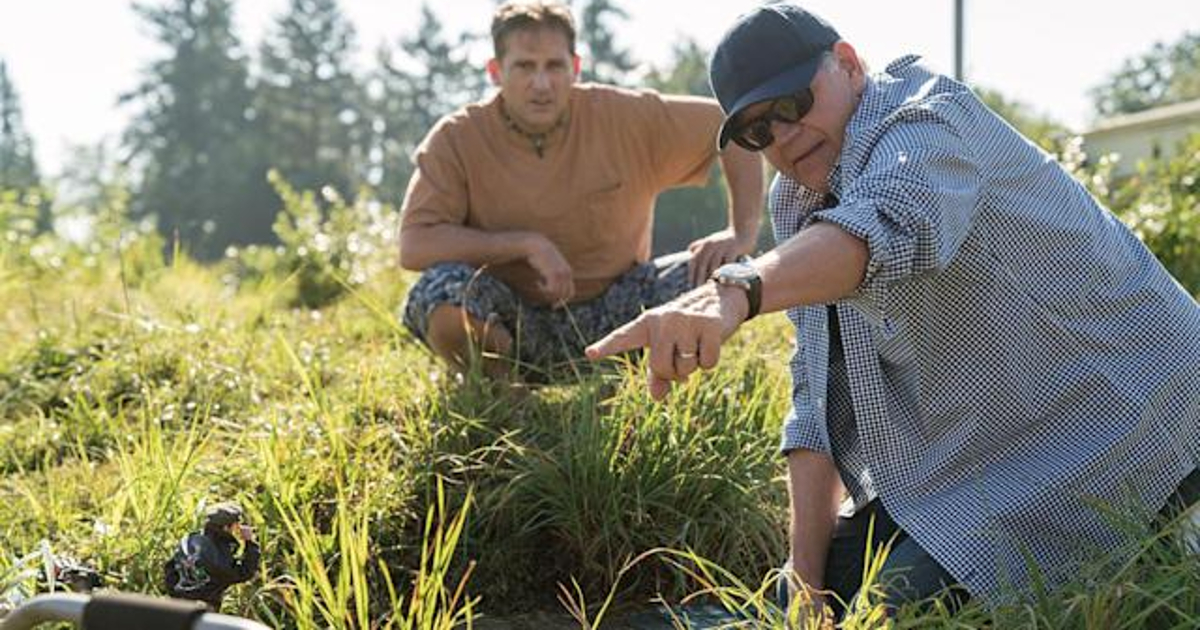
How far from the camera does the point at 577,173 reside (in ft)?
14.7

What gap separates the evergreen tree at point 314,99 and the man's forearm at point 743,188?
146 ft

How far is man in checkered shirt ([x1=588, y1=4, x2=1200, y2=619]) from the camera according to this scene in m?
2.10

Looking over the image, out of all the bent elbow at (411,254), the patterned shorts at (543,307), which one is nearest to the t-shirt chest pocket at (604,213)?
the patterned shorts at (543,307)

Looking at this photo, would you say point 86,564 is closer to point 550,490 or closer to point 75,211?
point 550,490

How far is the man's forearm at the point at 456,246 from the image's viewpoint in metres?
4.08

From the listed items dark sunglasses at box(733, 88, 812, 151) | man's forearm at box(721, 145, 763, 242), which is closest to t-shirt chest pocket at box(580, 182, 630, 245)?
man's forearm at box(721, 145, 763, 242)

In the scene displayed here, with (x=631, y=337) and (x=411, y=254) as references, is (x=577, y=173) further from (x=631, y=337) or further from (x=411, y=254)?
(x=631, y=337)

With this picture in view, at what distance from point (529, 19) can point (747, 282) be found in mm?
2693

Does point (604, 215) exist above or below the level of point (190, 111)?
above

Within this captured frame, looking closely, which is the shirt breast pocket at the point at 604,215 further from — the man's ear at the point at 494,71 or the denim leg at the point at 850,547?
the denim leg at the point at 850,547

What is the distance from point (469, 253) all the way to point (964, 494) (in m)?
2.19

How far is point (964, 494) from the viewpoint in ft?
7.56

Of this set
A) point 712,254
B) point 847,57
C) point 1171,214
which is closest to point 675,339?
point 847,57

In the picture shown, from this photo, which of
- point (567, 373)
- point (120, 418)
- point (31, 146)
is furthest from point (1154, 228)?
point (31, 146)
